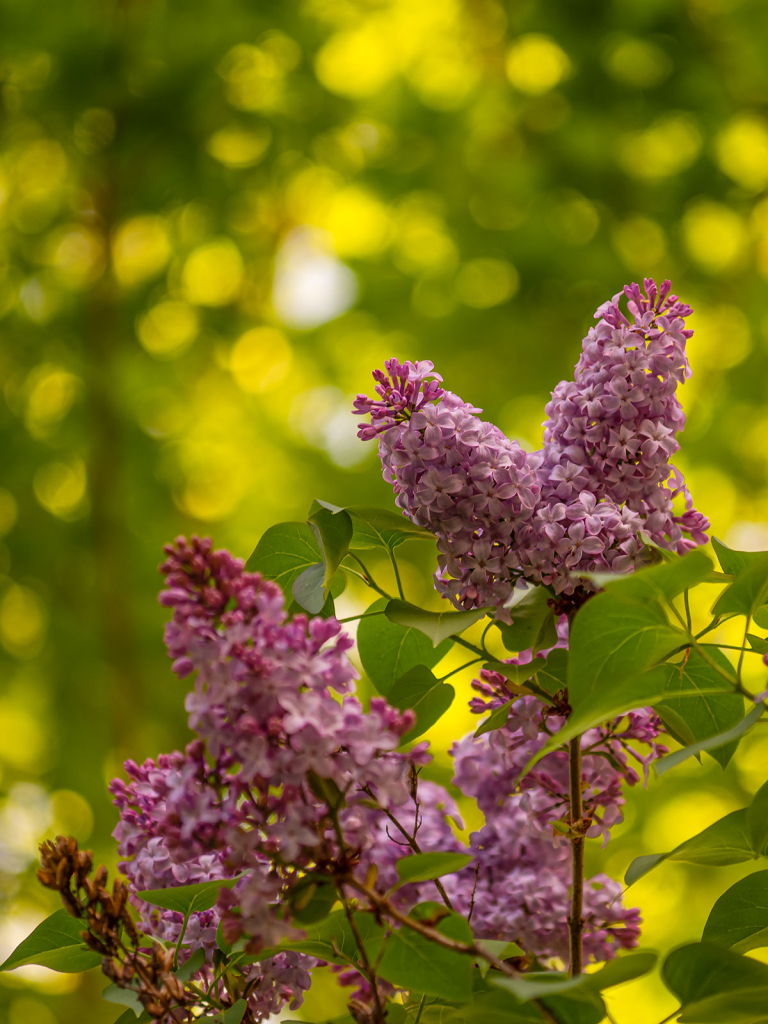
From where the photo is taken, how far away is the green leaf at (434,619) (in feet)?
1.26

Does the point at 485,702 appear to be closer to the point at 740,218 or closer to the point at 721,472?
the point at 721,472

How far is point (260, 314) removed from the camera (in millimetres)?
2898

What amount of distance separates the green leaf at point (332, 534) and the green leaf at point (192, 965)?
16 centimetres

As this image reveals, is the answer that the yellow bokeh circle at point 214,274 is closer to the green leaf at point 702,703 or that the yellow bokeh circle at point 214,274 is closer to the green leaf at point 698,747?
the green leaf at point 702,703

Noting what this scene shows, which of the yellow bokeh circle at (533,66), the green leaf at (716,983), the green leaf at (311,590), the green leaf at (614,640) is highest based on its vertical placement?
the yellow bokeh circle at (533,66)

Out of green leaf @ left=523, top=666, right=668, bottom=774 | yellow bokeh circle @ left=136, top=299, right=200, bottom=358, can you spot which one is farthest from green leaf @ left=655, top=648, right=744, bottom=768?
yellow bokeh circle @ left=136, top=299, right=200, bottom=358

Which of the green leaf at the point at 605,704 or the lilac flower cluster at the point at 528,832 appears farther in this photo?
the lilac flower cluster at the point at 528,832

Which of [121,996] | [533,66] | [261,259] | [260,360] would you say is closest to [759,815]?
[121,996]

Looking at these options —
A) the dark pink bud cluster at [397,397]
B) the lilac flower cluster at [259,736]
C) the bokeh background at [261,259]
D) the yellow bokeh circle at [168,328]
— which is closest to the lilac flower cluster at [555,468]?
the dark pink bud cluster at [397,397]

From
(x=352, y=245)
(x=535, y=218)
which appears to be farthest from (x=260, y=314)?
(x=535, y=218)

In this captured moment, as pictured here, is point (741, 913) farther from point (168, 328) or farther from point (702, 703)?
point (168, 328)

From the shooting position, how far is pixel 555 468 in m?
0.42

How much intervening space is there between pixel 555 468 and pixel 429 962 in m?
0.20

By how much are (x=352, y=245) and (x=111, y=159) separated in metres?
0.70
